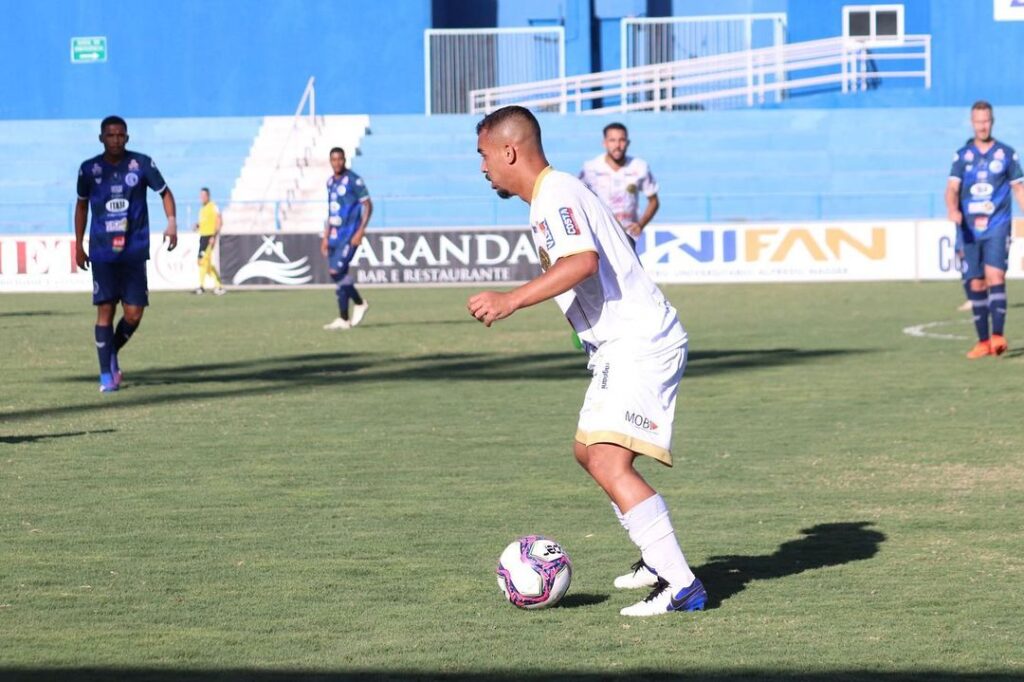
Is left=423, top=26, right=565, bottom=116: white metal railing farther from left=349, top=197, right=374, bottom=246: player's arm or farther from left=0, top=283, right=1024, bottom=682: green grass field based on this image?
left=0, top=283, right=1024, bottom=682: green grass field

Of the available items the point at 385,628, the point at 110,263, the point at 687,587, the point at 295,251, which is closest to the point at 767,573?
the point at 687,587

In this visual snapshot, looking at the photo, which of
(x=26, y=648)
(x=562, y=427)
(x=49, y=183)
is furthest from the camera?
(x=49, y=183)

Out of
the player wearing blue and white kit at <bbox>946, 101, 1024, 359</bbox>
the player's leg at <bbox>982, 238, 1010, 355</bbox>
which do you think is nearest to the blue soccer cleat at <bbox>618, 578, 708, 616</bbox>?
the player wearing blue and white kit at <bbox>946, 101, 1024, 359</bbox>

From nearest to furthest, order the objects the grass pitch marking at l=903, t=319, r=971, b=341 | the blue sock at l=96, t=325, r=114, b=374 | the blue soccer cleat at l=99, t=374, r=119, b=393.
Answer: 1. the blue sock at l=96, t=325, r=114, b=374
2. the blue soccer cleat at l=99, t=374, r=119, b=393
3. the grass pitch marking at l=903, t=319, r=971, b=341

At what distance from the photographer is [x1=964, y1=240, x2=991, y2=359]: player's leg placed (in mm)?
15688

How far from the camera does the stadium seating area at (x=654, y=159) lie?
35.3 metres

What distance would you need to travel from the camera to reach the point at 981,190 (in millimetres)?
15258

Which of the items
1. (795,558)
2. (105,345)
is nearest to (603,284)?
(795,558)

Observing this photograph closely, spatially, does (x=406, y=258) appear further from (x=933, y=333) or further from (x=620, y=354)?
(x=620, y=354)

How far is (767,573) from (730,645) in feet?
3.80

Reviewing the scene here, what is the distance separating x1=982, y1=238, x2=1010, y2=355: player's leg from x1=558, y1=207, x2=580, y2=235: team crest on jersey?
34.5 feet

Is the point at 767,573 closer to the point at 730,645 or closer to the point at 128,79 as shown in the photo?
the point at 730,645

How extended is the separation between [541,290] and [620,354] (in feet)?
1.64

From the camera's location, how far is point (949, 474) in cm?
909
